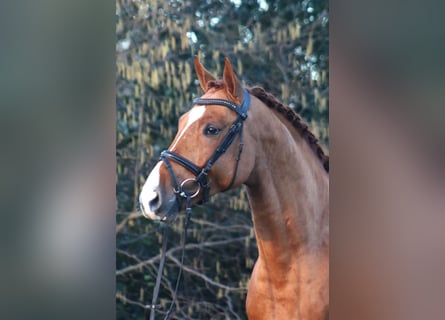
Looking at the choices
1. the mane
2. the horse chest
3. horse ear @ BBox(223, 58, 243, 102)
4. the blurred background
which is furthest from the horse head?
the horse chest

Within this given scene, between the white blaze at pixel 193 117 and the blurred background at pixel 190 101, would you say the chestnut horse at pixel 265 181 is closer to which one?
the white blaze at pixel 193 117

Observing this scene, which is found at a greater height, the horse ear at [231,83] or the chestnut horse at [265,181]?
the horse ear at [231,83]

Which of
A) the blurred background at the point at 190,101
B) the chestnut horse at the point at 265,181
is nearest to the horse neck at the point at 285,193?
the chestnut horse at the point at 265,181

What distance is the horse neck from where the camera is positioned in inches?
108

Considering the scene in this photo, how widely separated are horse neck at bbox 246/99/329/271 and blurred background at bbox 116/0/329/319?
16 centimetres

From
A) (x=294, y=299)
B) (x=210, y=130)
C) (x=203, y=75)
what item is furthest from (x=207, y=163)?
(x=294, y=299)

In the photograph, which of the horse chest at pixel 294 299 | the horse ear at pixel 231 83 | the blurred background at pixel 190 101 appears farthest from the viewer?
the blurred background at pixel 190 101

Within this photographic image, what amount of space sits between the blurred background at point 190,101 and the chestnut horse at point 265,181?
122 millimetres

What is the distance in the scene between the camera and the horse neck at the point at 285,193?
2734mm

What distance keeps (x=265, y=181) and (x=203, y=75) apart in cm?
61

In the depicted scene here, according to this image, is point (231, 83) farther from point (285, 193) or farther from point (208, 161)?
point (285, 193)

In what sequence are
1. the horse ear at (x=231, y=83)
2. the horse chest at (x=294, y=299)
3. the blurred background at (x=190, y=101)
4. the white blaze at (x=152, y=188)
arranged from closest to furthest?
the white blaze at (x=152, y=188), the horse ear at (x=231, y=83), the horse chest at (x=294, y=299), the blurred background at (x=190, y=101)
